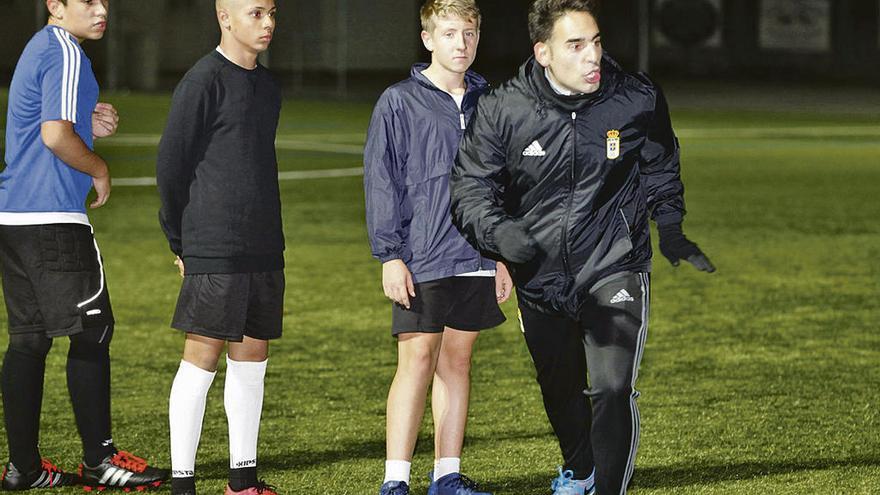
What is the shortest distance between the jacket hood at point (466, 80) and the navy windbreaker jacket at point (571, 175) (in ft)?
1.10

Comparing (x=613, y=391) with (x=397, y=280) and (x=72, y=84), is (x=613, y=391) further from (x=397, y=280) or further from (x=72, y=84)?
(x=72, y=84)

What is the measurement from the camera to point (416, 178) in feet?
16.9

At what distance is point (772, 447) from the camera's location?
642 cm

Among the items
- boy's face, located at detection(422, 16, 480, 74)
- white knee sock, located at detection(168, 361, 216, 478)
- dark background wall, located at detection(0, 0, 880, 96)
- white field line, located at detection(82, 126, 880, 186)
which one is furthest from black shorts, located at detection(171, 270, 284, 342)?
dark background wall, located at detection(0, 0, 880, 96)

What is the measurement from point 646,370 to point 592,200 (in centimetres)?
352

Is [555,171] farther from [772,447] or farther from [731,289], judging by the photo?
[731,289]

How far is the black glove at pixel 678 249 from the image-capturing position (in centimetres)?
475

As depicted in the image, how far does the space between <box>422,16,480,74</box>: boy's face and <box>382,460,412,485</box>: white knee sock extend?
4.19ft

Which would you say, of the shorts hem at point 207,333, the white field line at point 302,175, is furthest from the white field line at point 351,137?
the shorts hem at point 207,333

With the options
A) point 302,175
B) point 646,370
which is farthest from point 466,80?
point 302,175

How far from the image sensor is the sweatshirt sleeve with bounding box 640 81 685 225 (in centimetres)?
483

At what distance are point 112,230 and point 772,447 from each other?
9.10 meters

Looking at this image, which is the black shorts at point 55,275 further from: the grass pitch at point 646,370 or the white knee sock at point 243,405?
the grass pitch at point 646,370

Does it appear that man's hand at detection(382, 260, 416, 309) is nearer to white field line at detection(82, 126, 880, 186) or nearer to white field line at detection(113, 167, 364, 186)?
white field line at detection(113, 167, 364, 186)
